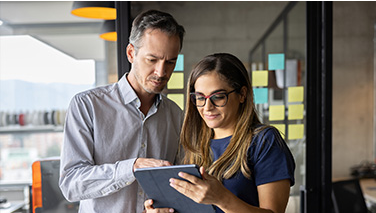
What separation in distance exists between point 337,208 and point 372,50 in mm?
3621

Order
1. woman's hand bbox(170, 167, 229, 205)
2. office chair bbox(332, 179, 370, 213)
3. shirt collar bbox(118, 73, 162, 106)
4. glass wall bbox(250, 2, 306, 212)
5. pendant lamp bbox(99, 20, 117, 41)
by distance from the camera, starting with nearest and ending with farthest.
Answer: woman's hand bbox(170, 167, 229, 205) → shirt collar bbox(118, 73, 162, 106) → pendant lamp bbox(99, 20, 117, 41) → glass wall bbox(250, 2, 306, 212) → office chair bbox(332, 179, 370, 213)

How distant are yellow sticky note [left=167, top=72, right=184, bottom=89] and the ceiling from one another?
1.58ft

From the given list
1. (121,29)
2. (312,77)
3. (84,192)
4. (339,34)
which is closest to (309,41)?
(312,77)

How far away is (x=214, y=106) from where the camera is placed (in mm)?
1428

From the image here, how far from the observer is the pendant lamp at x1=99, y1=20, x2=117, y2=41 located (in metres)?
2.54

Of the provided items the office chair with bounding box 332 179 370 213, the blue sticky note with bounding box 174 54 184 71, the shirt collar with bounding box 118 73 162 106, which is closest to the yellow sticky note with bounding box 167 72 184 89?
the blue sticky note with bounding box 174 54 184 71

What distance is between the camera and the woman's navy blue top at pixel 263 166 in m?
1.32

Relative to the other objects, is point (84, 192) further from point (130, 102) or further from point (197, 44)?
point (197, 44)

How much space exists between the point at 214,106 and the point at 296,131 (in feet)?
4.82

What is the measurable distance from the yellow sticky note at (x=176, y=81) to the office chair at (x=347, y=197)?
169cm

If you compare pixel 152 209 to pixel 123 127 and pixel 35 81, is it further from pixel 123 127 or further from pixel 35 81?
pixel 35 81

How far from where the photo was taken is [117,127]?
1.63 m

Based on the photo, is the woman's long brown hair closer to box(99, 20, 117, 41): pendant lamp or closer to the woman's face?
the woman's face

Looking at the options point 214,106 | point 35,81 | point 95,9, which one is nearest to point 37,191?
point 35,81
